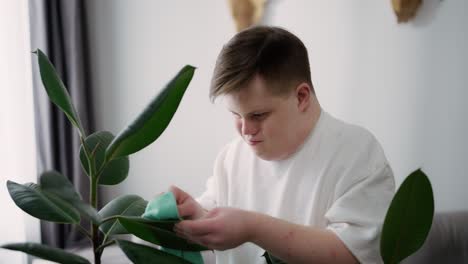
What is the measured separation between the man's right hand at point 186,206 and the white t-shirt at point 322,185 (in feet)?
0.76

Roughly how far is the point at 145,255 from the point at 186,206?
20 cm

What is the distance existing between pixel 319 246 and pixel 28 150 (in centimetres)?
149

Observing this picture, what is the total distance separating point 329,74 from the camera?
1885 millimetres

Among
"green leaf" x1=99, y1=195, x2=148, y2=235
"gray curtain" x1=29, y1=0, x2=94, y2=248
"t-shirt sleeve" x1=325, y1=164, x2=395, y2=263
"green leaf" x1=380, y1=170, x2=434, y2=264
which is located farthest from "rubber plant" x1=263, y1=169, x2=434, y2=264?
"gray curtain" x1=29, y1=0, x2=94, y2=248

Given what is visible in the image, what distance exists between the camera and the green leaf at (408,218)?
666mm

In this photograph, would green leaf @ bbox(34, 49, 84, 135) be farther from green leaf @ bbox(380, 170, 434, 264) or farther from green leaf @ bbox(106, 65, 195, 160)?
green leaf @ bbox(380, 170, 434, 264)

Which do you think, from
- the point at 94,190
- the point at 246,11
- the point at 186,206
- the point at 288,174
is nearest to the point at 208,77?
the point at 246,11

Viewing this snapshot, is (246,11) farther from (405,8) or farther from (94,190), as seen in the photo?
(94,190)

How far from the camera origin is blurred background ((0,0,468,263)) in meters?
1.66

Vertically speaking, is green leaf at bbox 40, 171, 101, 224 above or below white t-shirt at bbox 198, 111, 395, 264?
above

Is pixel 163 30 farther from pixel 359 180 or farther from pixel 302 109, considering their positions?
pixel 359 180

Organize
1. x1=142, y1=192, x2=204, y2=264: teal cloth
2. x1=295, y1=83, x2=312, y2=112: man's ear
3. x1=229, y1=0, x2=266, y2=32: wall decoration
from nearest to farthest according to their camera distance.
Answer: x1=142, y1=192, x2=204, y2=264: teal cloth → x1=295, y1=83, x2=312, y2=112: man's ear → x1=229, y1=0, x2=266, y2=32: wall decoration

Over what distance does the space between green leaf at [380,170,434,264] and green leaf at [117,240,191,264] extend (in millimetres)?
304

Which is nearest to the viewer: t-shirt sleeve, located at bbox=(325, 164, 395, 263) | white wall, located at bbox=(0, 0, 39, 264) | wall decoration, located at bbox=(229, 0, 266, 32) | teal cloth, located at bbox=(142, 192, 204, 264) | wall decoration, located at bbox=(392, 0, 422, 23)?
teal cloth, located at bbox=(142, 192, 204, 264)
